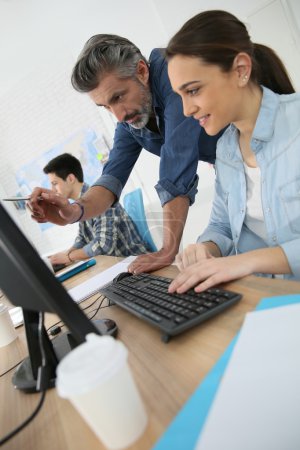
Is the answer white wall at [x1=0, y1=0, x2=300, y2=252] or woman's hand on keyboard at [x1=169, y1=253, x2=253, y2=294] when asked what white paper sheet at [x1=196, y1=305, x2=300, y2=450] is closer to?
woman's hand on keyboard at [x1=169, y1=253, x2=253, y2=294]

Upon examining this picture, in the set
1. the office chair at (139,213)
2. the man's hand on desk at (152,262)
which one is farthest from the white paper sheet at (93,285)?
the office chair at (139,213)

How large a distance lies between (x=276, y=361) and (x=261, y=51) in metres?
0.92

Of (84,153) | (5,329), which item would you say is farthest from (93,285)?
(84,153)

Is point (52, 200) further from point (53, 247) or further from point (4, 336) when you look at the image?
point (53, 247)

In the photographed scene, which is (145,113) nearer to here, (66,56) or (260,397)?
(260,397)

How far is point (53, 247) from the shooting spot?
3.65 m

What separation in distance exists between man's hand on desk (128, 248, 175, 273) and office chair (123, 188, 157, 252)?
3.02 ft

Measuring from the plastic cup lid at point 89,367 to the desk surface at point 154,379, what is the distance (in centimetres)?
10

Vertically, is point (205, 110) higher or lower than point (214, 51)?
lower

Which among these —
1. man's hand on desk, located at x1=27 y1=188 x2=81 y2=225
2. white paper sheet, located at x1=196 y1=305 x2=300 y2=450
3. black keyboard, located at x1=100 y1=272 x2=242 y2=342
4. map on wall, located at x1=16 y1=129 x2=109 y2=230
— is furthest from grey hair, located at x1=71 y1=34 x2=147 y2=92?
map on wall, located at x1=16 y1=129 x2=109 y2=230

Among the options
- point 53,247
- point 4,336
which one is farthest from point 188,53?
point 53,247

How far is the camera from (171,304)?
0.59 meters

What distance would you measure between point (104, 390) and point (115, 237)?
1695mm

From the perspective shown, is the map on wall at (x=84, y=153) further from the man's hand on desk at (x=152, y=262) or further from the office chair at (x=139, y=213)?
the man's hand on desk at (x=152, y=262)
